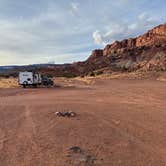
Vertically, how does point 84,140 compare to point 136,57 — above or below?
below

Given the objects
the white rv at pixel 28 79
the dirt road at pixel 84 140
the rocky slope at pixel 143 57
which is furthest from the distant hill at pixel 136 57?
the dirt road at pixel 84 140

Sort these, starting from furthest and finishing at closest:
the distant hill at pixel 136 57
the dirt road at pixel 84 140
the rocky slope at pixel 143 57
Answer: the distant hill at pixel 136 57, the rocky slope at pixel 143 57, the dirt road at pixel 84 140

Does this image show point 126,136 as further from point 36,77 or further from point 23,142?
point 36,77

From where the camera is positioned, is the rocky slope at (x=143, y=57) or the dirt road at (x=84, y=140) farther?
the rocky slope at (x=143, y=57)

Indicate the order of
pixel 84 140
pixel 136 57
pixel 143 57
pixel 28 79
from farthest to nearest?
pixel 136 57, pixel 143 57, pixel 28 79, pixel 84 140

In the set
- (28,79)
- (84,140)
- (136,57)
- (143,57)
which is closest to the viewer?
(84,140)

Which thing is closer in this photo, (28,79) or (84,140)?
(84,140)

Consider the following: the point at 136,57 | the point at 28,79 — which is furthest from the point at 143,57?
the point at 28,79

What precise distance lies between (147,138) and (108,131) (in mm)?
1374

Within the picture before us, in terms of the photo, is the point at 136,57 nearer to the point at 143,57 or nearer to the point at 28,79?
the point at 143,57

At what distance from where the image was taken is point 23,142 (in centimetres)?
919

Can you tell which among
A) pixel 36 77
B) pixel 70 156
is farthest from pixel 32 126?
pixel 36 77

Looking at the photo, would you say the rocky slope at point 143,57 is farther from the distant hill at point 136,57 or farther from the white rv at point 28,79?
the white rv at point 28,79

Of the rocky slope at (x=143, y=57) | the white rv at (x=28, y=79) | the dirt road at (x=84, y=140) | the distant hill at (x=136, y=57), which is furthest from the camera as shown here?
the distant hill at (x=136, y=57)
